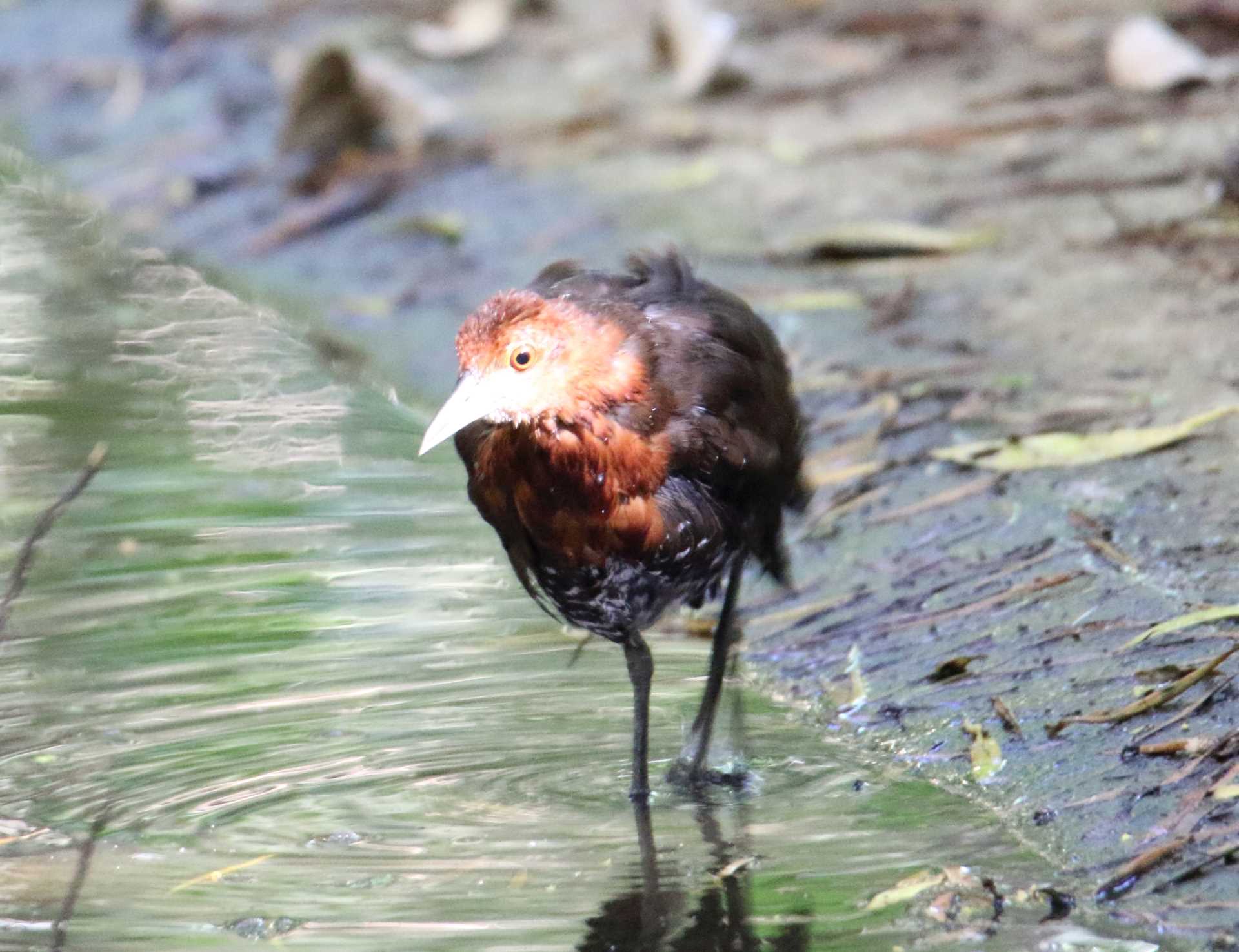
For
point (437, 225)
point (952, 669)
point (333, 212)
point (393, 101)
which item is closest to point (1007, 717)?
point (952, 669)

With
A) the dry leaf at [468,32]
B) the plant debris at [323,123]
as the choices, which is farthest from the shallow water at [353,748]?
the dry leaf at [468,32]

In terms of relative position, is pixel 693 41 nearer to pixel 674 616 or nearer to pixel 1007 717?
pixel 674 616

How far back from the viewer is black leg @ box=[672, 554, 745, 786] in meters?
4.25

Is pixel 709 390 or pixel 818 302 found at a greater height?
pixel 709 390

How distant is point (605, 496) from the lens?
12.6ft

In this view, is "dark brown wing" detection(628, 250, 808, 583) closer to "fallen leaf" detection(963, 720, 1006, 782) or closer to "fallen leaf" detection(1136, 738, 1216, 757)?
"fallen leaf" detection(963, 720, 1006, 782)

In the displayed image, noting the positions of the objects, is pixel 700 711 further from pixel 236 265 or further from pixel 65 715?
pixel 236 265

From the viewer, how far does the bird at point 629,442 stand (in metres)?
3.68

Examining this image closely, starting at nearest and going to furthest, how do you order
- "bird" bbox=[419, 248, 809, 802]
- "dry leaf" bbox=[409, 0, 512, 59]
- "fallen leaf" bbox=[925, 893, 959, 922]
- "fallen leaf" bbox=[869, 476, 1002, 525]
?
"fallen leaf" bbox=[925, 893, 959, 922]
"bird" bbox=[419, 248, 809, 802]
"fallen leaf" bbox=[869, 476, 1002, 525]
"dry leaf" bbox=[409, 0, 512, 59]

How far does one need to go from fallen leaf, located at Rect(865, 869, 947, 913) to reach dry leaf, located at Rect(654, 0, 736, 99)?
247 inches

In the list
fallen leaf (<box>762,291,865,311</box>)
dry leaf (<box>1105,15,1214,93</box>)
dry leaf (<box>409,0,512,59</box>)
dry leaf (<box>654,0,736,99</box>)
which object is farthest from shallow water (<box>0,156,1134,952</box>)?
dry leaf (<box>409,0,512,59</box>)

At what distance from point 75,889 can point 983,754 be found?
1.87 meters

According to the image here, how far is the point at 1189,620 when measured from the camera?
13.8ft

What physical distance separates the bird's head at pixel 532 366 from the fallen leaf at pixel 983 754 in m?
1.12
